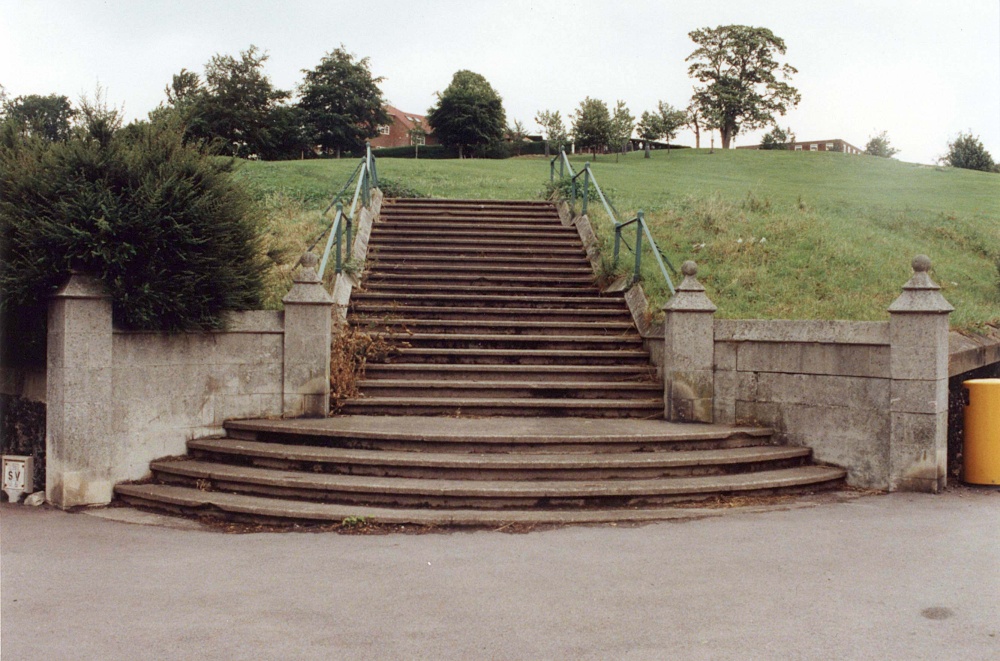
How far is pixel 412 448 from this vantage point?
278 inches

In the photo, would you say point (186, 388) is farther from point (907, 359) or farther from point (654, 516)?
point (907, 359)

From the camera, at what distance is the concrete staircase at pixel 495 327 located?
859cm

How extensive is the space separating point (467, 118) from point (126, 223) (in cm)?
5538

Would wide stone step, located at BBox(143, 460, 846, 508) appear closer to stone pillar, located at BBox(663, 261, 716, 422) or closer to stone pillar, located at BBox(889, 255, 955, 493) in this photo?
stone pillar, located at BBox(889, 255, 955, 493)

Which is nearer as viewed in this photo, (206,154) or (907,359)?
(907,359)

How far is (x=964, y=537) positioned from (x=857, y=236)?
32.1ft

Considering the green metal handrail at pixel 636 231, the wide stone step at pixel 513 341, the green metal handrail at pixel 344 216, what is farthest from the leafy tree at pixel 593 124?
the wide stone step at pixel 513 341

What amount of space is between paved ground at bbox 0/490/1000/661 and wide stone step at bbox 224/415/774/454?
1.42 meters

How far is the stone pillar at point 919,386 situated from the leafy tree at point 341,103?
5677 centimetres

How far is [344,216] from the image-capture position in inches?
422

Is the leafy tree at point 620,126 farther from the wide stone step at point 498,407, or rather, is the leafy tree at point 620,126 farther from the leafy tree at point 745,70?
the wide stone step at point 498,407

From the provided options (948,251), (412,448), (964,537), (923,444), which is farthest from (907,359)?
(948,251)

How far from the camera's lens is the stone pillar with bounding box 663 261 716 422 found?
817 centimetres

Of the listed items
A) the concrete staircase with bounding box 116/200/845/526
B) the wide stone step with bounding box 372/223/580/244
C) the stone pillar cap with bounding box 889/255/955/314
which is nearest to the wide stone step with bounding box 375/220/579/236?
the wide stone step with bounding box 372/223/580/244
